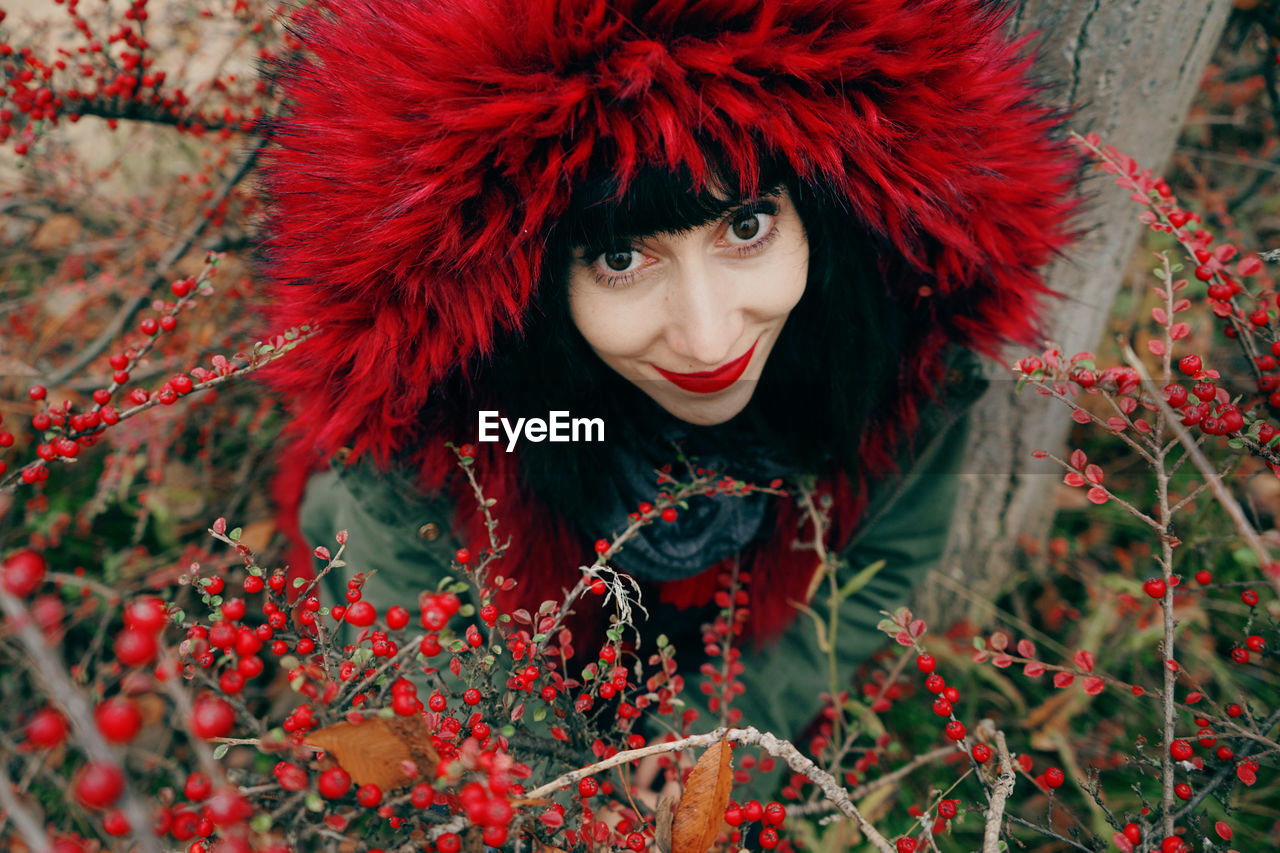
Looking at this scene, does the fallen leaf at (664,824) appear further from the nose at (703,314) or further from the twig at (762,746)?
the nose at (703,314)

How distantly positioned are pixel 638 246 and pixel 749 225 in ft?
0.47


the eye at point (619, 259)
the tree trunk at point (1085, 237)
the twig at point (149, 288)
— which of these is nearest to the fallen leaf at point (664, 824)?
the eye at point (619, 259)

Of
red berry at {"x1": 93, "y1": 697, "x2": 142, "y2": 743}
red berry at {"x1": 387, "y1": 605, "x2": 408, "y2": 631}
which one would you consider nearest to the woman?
red berry at {"x1": 387, "y1": 605, "x2": 408, "y2": 631}

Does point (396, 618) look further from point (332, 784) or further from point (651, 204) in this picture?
point (651, 204)

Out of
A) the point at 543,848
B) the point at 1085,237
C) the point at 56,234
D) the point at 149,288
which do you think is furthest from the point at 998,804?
the point at 56,234

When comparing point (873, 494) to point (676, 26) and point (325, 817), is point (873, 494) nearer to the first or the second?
point (676, 26)

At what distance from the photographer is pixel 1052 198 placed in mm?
1039

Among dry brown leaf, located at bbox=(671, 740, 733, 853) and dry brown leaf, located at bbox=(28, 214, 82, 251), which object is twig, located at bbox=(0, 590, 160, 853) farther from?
dry brown leaf, located at bbox=(28, 214, 82, 251)

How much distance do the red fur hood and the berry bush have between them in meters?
0.12

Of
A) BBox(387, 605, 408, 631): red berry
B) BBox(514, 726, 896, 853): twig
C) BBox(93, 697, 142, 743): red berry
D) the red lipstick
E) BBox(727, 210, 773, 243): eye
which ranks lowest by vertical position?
BBox(514, 726, 896, 853): twig

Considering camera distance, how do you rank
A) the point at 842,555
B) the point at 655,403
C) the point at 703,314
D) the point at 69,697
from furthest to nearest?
the point at 842,555, the point at 655,403, the point at 703,314, the point at 69,697

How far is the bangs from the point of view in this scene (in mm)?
806

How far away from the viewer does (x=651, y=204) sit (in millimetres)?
→ 820

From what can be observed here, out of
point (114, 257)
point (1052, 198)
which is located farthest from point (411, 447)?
point (114, 257)
